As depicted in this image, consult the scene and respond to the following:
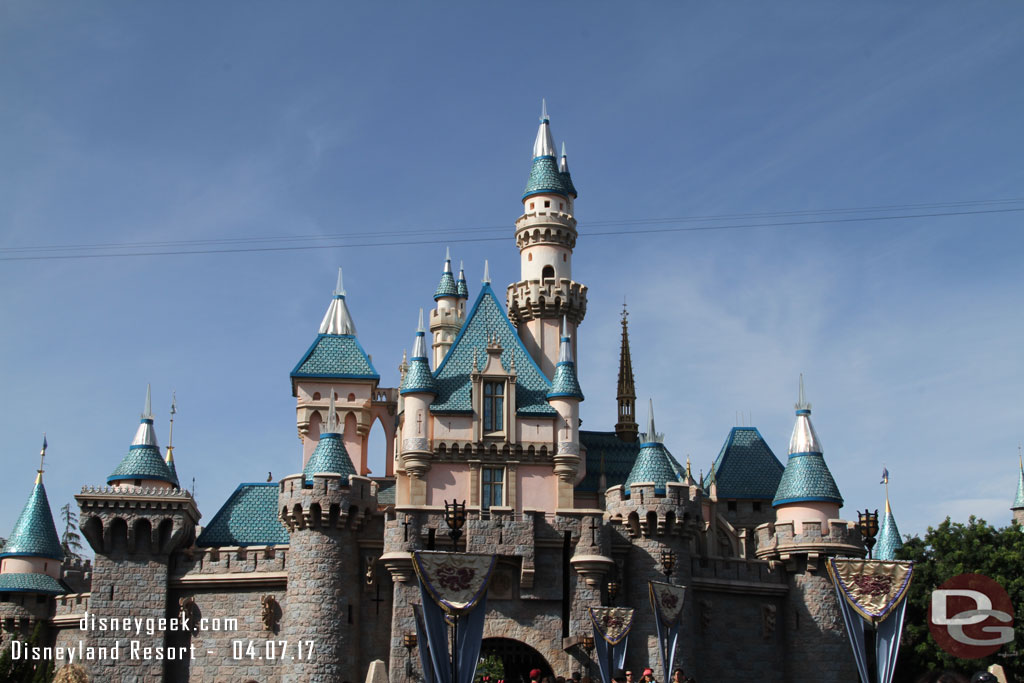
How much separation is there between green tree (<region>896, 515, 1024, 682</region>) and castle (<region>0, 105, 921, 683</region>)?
369 cm

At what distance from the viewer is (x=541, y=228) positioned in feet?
156

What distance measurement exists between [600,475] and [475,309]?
764 cm

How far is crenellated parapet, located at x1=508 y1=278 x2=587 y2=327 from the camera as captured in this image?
46.8 metres

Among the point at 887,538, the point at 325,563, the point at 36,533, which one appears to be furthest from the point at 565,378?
the point at 887,538

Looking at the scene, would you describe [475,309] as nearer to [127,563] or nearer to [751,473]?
[751,473]

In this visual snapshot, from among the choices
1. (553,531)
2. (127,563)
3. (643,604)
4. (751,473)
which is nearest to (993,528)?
(751,473)

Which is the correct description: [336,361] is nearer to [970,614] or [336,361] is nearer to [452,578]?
[452,578]

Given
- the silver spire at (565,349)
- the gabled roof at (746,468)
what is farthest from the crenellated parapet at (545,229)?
the gabled roof at (746,468)

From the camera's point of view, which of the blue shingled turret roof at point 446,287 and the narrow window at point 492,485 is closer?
the narrow window at point 492,485

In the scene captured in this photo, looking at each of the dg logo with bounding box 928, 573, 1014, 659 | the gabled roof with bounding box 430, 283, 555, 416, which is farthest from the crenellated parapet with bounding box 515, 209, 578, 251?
the dg logo with bounding box 928, 573, 1014, 659

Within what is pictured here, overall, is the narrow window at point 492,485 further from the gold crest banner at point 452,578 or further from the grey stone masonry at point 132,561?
the gold crest banner at point 452,578

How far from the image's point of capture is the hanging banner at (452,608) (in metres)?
27.9

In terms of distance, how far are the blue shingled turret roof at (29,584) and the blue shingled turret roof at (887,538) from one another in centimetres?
3753

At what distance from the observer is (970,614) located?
116ft
